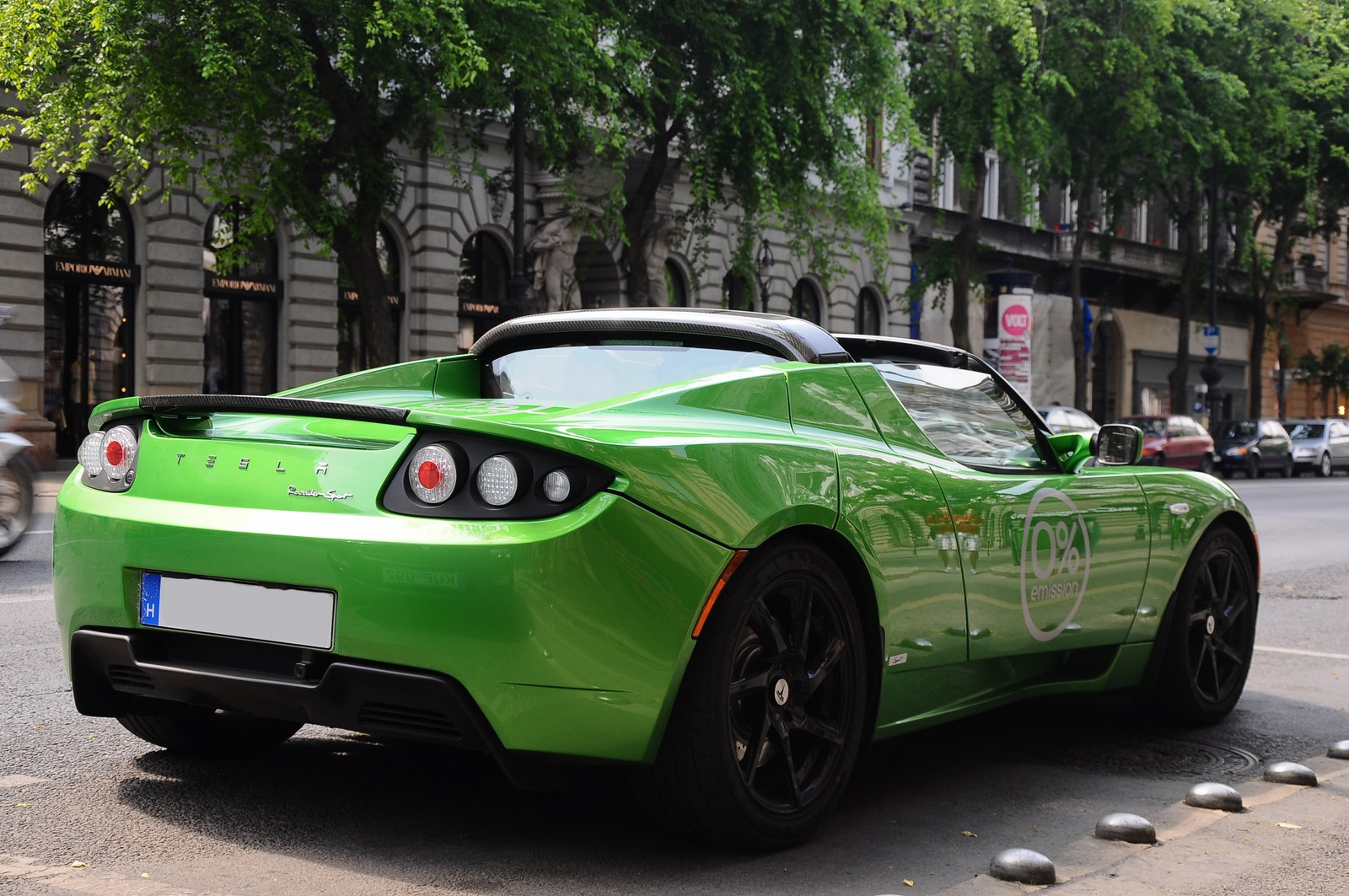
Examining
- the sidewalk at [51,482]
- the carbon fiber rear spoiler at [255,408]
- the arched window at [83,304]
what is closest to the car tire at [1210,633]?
the carbon fiber rear spoiler at [255,408]

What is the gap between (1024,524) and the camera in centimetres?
479

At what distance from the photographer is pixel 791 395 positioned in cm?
421

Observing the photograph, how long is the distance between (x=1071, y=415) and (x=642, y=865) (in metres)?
25.5

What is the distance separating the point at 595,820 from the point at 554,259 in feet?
82.3

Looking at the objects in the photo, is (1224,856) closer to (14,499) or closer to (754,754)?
(754,754)

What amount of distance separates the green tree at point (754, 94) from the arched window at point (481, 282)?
221 inches

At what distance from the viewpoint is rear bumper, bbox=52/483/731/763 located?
3.40 m

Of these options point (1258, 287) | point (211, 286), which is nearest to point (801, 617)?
point (211, 286)

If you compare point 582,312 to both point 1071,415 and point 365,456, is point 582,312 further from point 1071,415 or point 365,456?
point 1071,415

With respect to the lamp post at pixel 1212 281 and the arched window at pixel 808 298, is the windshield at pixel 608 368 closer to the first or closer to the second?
the arched window at pixel 808 298

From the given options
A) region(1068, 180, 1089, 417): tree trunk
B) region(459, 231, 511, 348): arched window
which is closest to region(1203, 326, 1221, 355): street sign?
region(1068, 180, 1089, 417): tree trunk

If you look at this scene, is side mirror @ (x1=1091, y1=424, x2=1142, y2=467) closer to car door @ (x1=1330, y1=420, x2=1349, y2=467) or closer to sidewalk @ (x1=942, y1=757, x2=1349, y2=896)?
sidewalk @ (x1=942, y1=757, x2=1349, y2=896)

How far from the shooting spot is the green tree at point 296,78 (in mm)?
17062

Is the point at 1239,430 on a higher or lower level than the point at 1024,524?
higher
